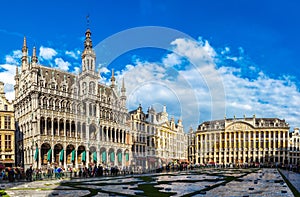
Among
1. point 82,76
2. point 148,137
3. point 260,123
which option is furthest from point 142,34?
point 260,123

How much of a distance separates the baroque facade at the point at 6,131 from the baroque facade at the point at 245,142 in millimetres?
86725

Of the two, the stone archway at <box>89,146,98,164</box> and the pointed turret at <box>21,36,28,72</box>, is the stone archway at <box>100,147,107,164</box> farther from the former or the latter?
the pointed turret at <box>21,36,28,72</box>

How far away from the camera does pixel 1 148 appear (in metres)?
59.6

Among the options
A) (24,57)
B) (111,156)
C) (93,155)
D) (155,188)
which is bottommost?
(111,156)

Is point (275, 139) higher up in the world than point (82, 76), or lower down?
lower down

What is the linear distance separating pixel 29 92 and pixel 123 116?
27.1 m

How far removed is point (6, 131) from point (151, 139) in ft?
130

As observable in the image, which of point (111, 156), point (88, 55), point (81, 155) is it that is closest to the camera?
point (81, 155)

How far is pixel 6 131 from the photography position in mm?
59969

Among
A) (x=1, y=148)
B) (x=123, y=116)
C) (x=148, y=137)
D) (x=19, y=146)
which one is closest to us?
(x=1, y=148)

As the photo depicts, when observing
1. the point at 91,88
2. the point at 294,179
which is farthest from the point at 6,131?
the point at 294,179

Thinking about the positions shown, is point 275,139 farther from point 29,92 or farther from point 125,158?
point 29,92

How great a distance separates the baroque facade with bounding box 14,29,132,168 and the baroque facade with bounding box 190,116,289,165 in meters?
65.5

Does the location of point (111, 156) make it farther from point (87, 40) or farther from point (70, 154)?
point (87, 40)
